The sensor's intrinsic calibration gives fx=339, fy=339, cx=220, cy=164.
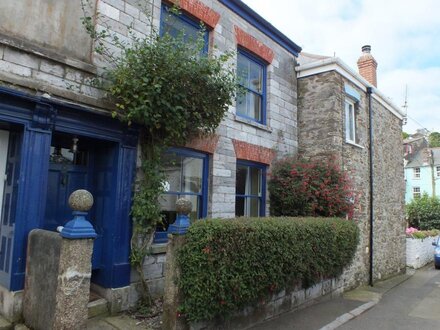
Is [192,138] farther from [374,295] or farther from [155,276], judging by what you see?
[374,295]

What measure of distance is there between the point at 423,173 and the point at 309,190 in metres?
34.3

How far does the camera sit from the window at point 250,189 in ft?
25.7

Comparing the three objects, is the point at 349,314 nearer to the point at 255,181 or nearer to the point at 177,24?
the point at 255,181

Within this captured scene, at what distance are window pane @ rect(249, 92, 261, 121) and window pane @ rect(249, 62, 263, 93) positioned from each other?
17cm

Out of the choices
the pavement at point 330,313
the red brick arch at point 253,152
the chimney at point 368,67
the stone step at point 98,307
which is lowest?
the pavement at point 330,313

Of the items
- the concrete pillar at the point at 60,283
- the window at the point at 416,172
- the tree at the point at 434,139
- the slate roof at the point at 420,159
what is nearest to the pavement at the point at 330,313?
the concrete pillar at the point at 60,283

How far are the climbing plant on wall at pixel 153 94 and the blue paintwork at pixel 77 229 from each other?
1575 mm

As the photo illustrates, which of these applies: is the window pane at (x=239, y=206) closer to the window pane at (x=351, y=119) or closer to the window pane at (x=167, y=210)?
the window pane at (x=167, y=210)

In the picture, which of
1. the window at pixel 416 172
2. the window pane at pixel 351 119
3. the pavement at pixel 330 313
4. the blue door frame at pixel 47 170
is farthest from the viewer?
the window at pixel 416 172

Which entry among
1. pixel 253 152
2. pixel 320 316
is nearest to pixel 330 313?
pixel 320 316

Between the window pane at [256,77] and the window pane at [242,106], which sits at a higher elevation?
the window pane at [256,77]

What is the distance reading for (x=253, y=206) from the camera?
824cm

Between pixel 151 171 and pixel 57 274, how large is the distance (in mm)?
2222

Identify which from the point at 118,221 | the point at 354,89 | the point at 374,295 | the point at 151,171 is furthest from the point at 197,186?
the point at 354,89
